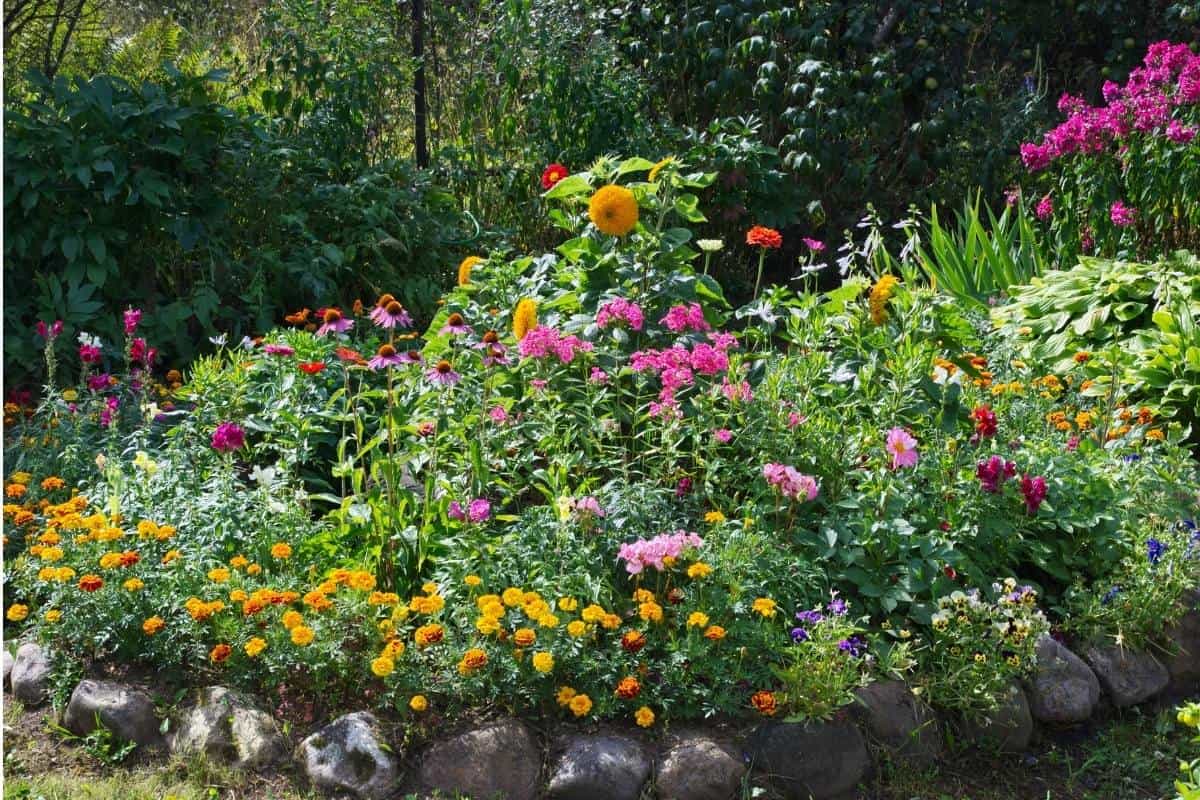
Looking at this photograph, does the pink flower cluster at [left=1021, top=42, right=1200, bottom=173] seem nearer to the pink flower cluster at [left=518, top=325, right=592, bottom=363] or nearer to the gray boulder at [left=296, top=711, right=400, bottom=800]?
the pink flower cluster at [left=518, top=325, right=592, bottom=363]

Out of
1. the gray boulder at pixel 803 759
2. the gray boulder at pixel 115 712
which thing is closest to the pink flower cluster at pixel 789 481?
the gray boulder at pixel 803 759

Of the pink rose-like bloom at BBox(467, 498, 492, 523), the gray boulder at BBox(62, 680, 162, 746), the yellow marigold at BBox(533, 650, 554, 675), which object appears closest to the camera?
the yellow marigold at BBox(533, 650, 554, 675)

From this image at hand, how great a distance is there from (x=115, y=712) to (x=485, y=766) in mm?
889

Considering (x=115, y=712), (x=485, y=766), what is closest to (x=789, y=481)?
(x=485, y=766)

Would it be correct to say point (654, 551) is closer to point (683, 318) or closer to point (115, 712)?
point (683, 318)

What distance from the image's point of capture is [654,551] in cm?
270

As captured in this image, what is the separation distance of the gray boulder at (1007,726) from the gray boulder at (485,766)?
108 cm

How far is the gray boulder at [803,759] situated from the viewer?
2.62m

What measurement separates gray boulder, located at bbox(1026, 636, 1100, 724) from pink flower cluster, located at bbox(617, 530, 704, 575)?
0.98 meters

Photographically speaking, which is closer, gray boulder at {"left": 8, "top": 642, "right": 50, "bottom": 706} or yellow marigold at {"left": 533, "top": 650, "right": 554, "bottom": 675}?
yellow marigold at {"left": 533, "top": 650, "right": 554, "bottom": 675}

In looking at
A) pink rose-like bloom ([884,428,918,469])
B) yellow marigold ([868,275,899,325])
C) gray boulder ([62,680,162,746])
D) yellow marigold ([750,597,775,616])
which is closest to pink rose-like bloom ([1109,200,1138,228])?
yellow marigold ([868,275,899,325])

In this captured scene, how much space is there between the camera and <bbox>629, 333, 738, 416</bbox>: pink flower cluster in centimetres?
304

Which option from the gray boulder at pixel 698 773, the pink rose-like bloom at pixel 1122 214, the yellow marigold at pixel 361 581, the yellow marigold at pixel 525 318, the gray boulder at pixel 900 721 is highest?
the yellow marigold at pixel 525 318

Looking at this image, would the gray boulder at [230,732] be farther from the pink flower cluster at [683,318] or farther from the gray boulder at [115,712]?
the pink flower cluster at [683,318]
